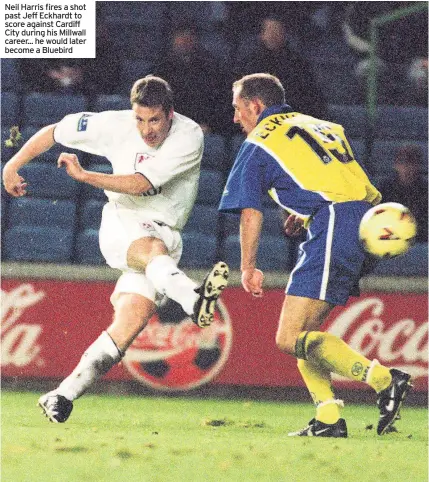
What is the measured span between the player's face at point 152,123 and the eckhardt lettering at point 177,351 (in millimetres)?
1855

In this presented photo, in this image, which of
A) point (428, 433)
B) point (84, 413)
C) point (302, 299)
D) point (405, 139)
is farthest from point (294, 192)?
point (405, 139)

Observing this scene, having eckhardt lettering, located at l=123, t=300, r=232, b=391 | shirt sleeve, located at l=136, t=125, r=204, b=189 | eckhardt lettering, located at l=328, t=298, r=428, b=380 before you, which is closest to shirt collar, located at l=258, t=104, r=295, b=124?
shirt sleeve, located at l=136, t=125, r=204, b=189

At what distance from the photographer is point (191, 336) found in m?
7.50

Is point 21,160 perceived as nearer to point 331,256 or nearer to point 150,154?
point 150,154

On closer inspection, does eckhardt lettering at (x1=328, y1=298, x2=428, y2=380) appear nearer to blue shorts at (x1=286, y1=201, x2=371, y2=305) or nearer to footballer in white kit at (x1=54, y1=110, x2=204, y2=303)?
footballer in white kit at (x1=54, y1=110, x2=204, y2=303)

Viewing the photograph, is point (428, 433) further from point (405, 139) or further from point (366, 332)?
point (405, 139)

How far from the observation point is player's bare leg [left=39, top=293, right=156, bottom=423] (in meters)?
5.43

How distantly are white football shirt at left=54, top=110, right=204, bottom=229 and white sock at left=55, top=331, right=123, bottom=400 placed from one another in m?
0.71

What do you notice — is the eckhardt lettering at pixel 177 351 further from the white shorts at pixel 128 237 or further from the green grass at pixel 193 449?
the white shorts at pixel 128 237

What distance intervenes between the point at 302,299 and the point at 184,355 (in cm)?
227

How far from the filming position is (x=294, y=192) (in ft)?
17.8

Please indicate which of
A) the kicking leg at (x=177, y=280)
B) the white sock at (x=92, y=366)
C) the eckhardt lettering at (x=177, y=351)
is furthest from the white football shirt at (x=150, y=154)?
the eckhardt lettering at (x=177, y=351)

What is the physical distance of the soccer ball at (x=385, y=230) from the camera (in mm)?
5320

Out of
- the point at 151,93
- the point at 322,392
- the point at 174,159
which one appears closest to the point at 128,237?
the point at 174,159
